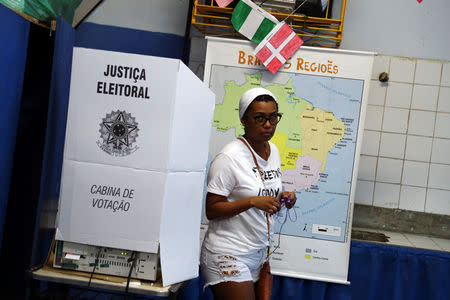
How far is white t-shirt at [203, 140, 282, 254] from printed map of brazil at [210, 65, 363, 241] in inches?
37.1

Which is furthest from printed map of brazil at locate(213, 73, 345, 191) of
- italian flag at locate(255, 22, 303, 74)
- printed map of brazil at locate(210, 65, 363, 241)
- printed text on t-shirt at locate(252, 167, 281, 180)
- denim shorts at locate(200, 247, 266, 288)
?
denim shorts at locate(200, 247, 266, 288)

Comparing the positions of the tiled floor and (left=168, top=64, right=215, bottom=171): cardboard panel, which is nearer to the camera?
(left=168, top=64, right=215, bottom=171): cardboard panel

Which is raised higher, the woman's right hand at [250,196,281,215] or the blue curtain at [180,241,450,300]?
the woman's right hand at [250,196,281,215]

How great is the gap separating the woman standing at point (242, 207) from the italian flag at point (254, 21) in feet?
3.33

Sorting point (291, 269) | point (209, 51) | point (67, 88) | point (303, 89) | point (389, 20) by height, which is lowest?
point (291, 269)

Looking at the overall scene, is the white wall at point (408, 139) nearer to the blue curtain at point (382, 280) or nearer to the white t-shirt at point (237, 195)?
the blue curtain at point (382, 280)

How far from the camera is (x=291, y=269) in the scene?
2.41 meters

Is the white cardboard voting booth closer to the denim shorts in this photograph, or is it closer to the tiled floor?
the denim shorts

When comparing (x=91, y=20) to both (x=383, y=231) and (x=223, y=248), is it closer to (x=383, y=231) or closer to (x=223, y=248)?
(x=223, y=248)

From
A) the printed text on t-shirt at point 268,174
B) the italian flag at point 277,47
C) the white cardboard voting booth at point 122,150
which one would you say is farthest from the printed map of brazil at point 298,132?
the white cardboard voting booth at point 122,150

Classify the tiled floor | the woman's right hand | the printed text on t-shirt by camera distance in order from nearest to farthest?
1. the woman's right hand
2. the printed text on t-shirt
3. the tiled floor

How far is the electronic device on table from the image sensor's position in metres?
1.17

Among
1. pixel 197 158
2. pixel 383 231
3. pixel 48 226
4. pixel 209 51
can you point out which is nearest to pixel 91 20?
pixel 209 51

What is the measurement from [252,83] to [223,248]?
49.4 inches
